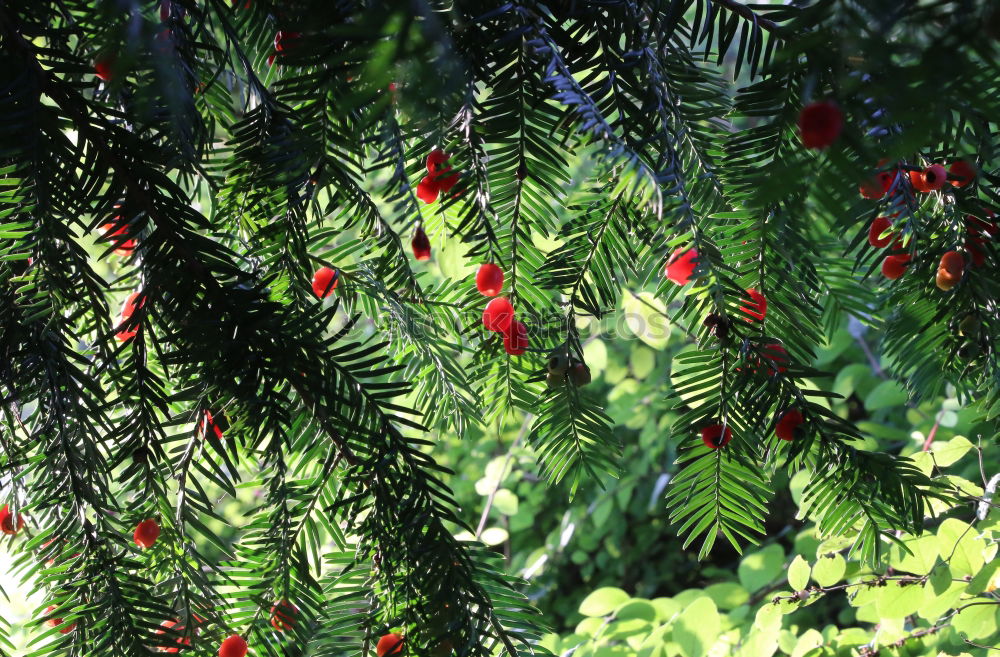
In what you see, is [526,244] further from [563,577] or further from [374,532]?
[563,577]

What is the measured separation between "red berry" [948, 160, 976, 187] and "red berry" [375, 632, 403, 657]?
1.45ft

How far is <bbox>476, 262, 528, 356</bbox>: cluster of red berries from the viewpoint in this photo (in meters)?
Answer: 0.50

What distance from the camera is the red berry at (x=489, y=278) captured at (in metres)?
0.50

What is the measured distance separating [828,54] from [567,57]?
0.77ft

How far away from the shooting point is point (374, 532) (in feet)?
1.39

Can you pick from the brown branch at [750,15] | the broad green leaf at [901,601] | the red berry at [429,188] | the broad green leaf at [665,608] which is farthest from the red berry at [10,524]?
the broad green leaf at [665,608]

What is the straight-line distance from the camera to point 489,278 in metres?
0.50

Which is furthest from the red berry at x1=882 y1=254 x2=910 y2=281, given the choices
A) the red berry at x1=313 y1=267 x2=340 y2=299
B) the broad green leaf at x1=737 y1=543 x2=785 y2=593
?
the broad green leaf at x1=737 y1=543 x2=785 y2=593

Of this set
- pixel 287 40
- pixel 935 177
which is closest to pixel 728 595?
pixel 935 177

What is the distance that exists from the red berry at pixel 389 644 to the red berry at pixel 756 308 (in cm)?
27

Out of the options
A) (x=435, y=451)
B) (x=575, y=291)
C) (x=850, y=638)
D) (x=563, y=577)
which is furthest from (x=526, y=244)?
(x=563, y=577)

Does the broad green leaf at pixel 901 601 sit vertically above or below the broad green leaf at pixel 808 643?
above

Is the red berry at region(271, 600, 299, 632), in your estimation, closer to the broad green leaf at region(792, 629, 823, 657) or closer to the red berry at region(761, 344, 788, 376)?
the red berry at region(761, 344, 788, 376)

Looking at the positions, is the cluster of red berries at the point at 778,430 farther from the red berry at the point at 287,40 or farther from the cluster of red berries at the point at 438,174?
the red berry at the point at 287,40
